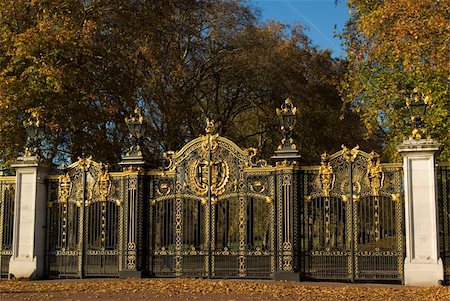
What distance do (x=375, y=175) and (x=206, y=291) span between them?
4.59m

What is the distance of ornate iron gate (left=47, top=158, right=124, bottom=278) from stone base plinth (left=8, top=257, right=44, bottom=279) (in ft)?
1.22

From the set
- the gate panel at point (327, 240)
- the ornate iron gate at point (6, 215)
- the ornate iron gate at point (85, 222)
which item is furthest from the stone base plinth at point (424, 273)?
the ornate iron gate at point (6, 215)

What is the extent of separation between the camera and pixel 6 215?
17.2 meters

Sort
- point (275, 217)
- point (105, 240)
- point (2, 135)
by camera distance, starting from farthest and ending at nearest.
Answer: point (2, 135), point (105, 240), point (275, 217)

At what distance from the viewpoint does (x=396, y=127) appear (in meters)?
20.6

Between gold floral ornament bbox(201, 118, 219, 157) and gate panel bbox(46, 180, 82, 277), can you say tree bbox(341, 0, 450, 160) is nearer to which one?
gold floral ornament bbox(201, 118, 219, 157)

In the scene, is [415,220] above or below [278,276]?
above

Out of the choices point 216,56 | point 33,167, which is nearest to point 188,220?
point 33,167

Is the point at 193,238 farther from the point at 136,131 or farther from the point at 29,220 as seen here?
the point at 29,220

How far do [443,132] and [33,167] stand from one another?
1175 cm

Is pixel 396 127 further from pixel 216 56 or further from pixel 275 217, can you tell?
pixel 216 56

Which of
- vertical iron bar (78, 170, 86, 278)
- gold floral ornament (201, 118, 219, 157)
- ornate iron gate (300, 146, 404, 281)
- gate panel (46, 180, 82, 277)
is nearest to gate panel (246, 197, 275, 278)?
ornate iron gate (300, 146, 404, 281)

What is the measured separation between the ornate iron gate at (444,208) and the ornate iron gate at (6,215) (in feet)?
34.5

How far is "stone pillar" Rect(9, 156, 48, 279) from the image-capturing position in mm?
16109
